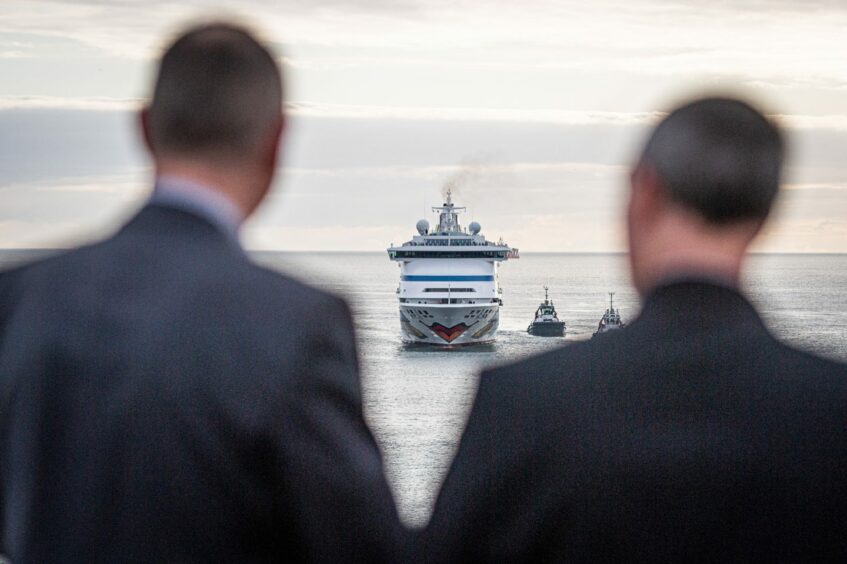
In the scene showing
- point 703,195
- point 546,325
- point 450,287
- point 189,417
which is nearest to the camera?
point 189,417

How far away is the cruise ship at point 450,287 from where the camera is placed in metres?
62.1

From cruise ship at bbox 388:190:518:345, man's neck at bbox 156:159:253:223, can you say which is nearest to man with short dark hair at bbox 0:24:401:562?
man's neck at bbox 156:159:253:223

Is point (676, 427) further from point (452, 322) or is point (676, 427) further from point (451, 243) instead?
point (451, 243)

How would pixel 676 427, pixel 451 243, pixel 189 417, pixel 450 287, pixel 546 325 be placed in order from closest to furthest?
pixel 189 417 < pixel 676 427 < pixel 450 287 < pixel 451 243 < pixel 546 325

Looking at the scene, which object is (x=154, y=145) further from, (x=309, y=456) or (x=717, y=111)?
(x=717, y=111)

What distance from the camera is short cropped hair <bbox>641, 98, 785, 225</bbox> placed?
2455mm

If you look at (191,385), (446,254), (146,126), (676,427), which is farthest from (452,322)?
(191,385)

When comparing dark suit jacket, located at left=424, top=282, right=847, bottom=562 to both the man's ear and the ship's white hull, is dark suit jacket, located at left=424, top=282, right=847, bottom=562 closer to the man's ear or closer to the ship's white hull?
the man's ear

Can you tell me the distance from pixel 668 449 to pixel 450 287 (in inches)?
2346

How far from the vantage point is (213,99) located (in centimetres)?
244

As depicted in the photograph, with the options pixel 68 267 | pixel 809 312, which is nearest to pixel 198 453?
pixel 68 267

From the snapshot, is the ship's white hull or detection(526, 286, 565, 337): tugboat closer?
the ship's white hull

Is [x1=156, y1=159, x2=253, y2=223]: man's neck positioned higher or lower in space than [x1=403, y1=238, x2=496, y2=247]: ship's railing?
higher

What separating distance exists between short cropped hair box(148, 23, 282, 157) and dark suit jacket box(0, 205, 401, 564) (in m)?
0.21
